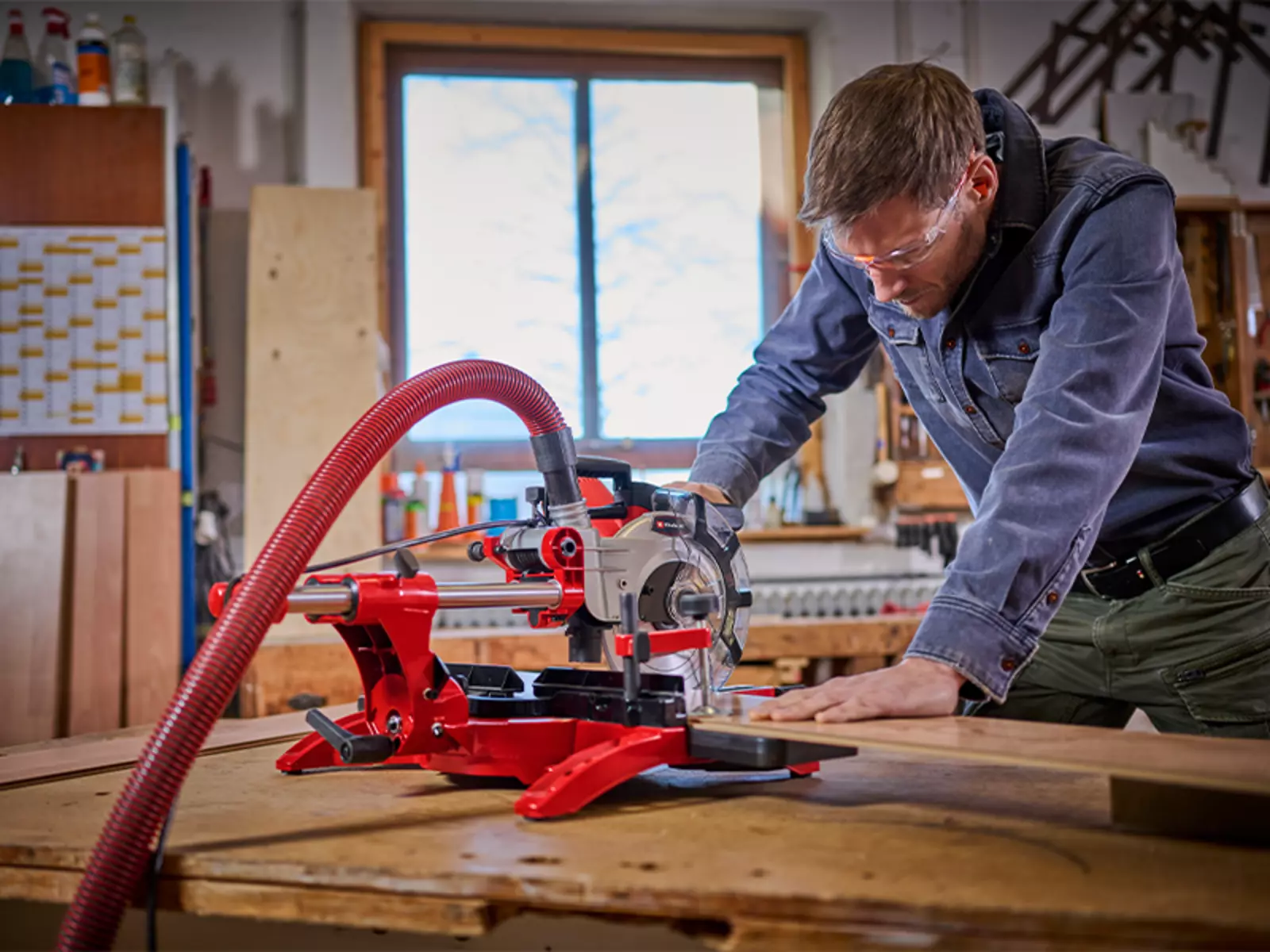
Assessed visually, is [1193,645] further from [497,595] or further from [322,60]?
[322,60]

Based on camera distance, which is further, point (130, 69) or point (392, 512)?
point (392, 512)

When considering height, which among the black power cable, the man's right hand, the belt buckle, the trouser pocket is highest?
the man's right hand

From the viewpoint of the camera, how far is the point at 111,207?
12.4ft

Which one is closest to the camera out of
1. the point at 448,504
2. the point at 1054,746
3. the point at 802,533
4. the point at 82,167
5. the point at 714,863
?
the point at 714,863

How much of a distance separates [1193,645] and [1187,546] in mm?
132

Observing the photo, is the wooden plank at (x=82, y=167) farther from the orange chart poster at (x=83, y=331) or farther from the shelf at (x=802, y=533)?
the shelf at (x=802, y=533)

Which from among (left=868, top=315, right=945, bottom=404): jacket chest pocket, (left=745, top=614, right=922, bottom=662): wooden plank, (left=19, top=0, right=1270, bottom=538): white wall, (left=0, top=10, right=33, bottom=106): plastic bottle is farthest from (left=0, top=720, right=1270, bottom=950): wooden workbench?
(left=0, top=10, right=33, bottom=106): plastic bottle

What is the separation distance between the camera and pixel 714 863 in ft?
3.08

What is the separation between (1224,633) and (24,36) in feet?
13.9

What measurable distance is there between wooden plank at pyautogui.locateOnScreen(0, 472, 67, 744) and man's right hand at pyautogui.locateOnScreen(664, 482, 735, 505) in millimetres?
2507

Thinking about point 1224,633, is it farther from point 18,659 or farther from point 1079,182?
point 18,659

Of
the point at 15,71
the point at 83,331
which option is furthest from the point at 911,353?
the point at 15,71

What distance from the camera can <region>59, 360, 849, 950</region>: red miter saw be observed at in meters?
1.00

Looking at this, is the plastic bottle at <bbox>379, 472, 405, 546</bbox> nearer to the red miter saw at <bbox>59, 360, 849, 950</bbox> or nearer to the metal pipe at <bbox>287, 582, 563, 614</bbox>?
the red miter saw at <bbox>59, 360, 849, 950</bbox>
